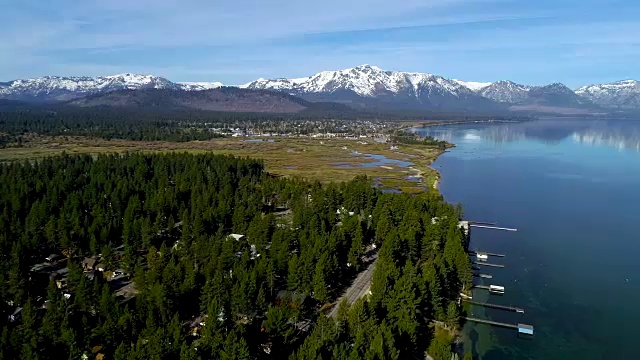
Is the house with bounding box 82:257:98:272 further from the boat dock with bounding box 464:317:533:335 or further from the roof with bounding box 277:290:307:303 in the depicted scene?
the boat dock with bounding box 464:317:533:335

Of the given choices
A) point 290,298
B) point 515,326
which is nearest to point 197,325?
point 290,298

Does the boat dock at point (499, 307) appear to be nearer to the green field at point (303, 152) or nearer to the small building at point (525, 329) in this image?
the small building at point (525, 329)

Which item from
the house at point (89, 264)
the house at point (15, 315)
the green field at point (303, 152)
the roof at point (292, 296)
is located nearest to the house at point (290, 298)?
the roof at point (292, 296)

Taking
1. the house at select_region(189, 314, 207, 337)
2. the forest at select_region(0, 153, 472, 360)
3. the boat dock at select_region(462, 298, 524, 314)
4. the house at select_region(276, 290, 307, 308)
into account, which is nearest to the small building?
the boat dock at select_region(462, 298, 524, 314)

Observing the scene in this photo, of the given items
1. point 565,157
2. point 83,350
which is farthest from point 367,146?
point 83,350

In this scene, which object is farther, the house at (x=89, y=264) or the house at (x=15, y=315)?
the house at (x=89, y=264)
